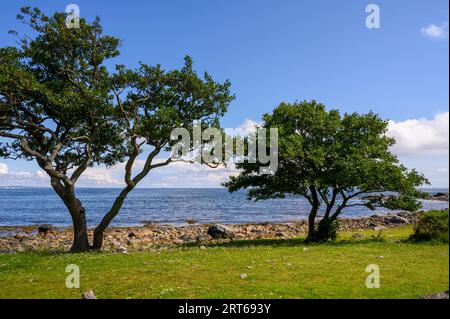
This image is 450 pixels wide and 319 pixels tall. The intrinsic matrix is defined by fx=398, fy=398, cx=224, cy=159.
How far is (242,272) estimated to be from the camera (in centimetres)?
1819

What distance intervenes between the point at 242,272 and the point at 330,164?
14802mm

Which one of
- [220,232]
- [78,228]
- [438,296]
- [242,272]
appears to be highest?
[78,228]

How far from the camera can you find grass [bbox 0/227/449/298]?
582 inches

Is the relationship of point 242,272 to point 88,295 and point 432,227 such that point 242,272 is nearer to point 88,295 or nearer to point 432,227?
point 88,295

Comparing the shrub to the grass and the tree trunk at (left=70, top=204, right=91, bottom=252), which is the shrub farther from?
the tree trunk at (left=70, top=204, right=91, bottom=252)

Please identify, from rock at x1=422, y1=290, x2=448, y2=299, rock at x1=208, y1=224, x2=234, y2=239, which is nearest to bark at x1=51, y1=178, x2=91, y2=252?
rock at x1=208, y1=224, x2=234, y2=239

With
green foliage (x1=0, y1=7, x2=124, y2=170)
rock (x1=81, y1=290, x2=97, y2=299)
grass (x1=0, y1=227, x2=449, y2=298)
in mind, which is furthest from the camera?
green foliage (x1=0, y1=7, x2=124, y2=170)

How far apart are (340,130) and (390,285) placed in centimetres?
1777

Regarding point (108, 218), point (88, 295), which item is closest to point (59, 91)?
point (108, 218)

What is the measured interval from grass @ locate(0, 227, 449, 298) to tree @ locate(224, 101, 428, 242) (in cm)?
532

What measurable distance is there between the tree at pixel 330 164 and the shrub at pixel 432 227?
1.67 metres

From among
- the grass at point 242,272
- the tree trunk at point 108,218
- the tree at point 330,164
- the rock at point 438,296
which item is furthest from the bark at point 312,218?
the rock at point 438,296

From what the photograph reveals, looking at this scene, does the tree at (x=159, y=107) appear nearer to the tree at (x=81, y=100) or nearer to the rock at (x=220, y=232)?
the tree at (x=81, y=100)

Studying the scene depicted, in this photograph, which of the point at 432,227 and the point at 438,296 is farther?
the point at 432,227
